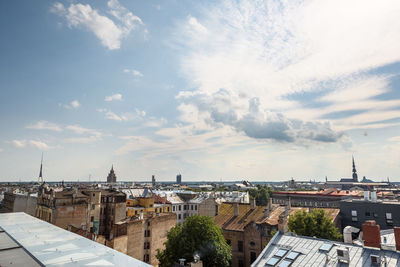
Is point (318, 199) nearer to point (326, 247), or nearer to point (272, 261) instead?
point (326, 247)

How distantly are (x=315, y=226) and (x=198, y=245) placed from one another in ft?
52.9

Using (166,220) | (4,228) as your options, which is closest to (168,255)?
(166,220)

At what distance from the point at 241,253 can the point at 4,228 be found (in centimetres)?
3611

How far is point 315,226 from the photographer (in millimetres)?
34406

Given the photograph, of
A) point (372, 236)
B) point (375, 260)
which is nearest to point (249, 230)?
point (372, 236)

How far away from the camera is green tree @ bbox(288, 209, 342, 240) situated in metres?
34.1

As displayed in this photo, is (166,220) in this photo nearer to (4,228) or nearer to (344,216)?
(344,216)

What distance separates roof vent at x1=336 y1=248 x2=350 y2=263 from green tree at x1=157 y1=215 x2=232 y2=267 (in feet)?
59.5

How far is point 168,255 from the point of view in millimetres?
37375

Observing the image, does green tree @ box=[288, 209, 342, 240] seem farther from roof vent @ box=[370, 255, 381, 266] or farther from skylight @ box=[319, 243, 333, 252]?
roof vent @ box=[370, 255, 381, 266]

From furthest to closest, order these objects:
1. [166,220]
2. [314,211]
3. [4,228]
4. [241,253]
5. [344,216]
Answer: [166,220]
[344,216]
[241,253]
[314,211]
[4,228]

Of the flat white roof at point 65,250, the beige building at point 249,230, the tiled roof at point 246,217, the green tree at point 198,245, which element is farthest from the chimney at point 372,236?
the flat white roof at point 65,250

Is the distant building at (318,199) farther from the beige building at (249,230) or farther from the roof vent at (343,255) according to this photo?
the roof vent at (343,255)

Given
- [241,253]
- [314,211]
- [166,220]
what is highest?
[314,211]
